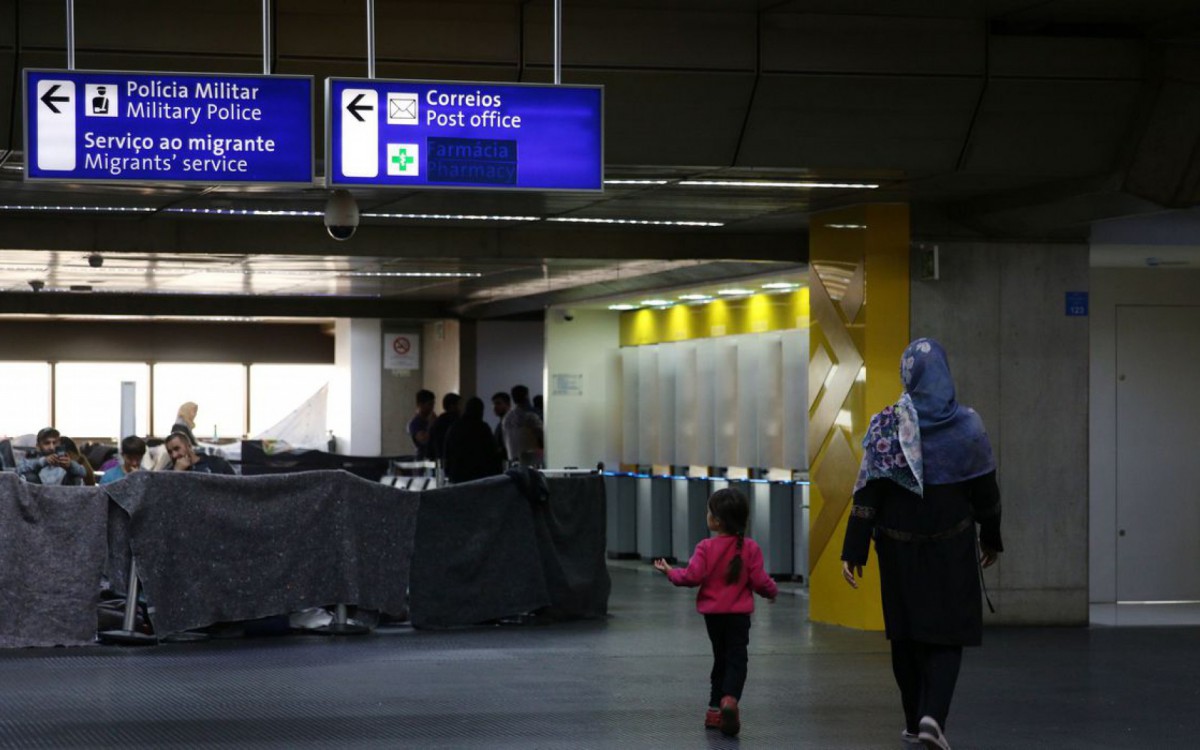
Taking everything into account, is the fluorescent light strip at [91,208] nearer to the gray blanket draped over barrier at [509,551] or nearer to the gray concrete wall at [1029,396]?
the gray blanket draped over barrier at [509,551]

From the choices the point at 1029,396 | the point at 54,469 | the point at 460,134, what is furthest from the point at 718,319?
the point at 460,134

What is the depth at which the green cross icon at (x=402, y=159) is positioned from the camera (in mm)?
8977

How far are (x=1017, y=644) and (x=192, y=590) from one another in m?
5.49

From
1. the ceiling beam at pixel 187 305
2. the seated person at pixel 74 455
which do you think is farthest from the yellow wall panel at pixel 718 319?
the seated person at pixel 74 455

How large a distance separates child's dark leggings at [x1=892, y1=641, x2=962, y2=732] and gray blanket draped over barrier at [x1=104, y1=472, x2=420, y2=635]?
5.39 m

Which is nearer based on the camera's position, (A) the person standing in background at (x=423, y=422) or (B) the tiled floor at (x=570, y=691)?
(B) the tiled floor at (x=570, y=691)

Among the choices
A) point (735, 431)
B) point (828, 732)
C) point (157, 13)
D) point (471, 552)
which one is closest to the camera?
point (828, 732)

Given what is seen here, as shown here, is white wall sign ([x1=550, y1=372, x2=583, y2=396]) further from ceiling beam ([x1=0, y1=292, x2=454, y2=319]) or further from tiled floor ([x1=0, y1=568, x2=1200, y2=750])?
tiled floor ([x1=0, y1=568, x2=1200, y2=750])

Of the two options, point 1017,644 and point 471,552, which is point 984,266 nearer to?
point 1017,644

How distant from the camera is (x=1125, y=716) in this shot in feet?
30.4

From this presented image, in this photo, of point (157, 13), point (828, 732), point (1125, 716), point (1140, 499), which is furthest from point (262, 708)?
point (1140, 499)

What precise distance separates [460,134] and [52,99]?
193 cm

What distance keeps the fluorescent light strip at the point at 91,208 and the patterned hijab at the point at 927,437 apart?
754 centimetres

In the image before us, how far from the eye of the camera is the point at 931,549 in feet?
26.1
